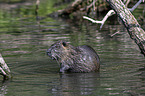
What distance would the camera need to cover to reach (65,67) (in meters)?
8.61

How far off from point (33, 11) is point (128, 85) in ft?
61.8

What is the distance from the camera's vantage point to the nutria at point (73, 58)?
8.54 m

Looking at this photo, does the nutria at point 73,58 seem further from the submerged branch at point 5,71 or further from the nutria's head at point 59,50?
the submerged branch at point 5,71

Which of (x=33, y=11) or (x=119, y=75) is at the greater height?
(x=33, y=11)

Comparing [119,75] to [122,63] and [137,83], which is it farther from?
[122,63]

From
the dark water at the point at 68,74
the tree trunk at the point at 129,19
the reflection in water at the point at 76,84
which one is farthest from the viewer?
the tree trunk at the point at 129,19

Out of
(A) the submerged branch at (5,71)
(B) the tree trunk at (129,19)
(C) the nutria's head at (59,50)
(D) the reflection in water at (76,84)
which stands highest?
(B) the tree trunk at (129,19)

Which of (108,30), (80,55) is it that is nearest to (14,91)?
(80,55)

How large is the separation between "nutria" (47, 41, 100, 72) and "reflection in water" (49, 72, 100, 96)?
24 centimetres

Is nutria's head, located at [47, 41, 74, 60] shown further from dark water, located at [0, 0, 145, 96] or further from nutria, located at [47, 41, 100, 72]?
dark water, located at [0, 0, 145, 96]

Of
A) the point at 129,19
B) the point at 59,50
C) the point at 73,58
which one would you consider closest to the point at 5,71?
the point at 59,50

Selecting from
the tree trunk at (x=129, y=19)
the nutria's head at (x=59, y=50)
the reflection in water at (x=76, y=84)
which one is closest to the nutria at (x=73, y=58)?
the nutria's head at (x=59, y=50)

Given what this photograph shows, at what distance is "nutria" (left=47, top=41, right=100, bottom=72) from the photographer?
28.0ft

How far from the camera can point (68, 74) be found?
27.8 ft
